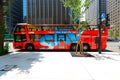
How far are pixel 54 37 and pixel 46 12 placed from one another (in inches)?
2784

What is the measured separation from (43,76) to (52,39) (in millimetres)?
14866

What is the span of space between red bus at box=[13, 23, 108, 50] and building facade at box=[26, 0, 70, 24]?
6777cm

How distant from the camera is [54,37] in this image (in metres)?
24.4

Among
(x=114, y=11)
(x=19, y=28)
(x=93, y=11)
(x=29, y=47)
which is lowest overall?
(x=29, y=47)

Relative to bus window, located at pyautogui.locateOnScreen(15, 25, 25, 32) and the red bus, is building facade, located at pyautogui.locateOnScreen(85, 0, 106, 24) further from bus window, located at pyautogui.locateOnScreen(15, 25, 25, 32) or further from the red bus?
bus window, located at pyautogui.locateOnScreen(15, 25, 25, 32)

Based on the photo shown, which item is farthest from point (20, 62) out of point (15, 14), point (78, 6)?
point (15, 14)

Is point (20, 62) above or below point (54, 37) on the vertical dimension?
below

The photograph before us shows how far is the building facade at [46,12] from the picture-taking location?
9231cm

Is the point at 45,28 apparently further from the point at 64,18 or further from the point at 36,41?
the point at 64,18

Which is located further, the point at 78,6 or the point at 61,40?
the point at 61,40

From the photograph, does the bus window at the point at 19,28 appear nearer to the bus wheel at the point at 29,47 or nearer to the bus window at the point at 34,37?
the bus window at the point at 34,37

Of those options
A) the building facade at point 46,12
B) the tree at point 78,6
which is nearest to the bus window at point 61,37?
the tree at point 78,6

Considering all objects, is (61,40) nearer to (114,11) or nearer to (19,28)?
(19,28)

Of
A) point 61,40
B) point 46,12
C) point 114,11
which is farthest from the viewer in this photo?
point 114,11
